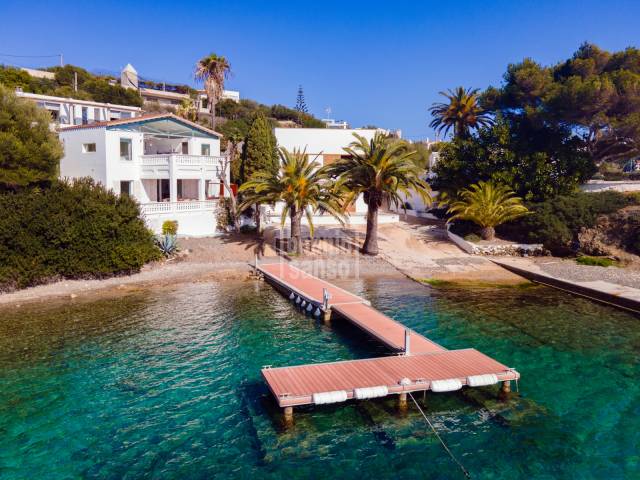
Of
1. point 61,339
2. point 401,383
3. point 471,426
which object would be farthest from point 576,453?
point 61,339

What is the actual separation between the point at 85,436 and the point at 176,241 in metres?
21.2

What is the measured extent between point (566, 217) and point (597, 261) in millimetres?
3931

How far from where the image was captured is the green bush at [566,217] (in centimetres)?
3278

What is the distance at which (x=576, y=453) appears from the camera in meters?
11.2

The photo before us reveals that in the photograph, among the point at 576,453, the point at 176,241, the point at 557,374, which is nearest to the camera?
the point at 576,453

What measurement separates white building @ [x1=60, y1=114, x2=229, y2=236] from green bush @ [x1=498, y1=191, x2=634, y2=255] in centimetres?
2265

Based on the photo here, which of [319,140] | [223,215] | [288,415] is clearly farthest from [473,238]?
[288,415]

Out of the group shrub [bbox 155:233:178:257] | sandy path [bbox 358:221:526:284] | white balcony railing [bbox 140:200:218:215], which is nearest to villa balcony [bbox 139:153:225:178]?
white balcony railing [bbox 140:200:218:215]

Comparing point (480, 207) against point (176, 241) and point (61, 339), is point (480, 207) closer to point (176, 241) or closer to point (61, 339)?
point (176, 241)

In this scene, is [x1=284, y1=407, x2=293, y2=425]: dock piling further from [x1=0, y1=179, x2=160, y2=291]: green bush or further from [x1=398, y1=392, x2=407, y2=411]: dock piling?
[x1=0, y1=179, x2=160, y2=291]: green bush

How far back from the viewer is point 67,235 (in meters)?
25.2

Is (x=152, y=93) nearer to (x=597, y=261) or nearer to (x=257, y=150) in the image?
(x=257, y=150)

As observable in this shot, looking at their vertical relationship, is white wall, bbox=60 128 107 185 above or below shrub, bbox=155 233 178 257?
above

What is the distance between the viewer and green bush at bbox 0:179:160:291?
2419cm
